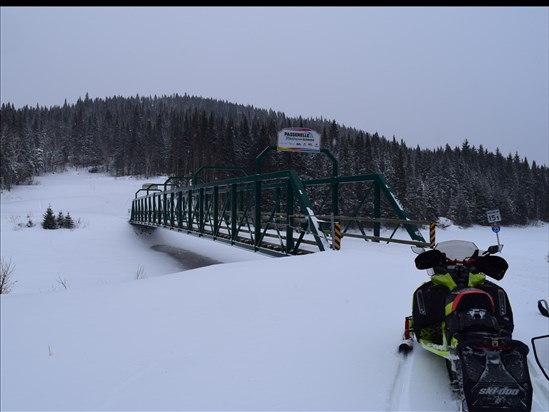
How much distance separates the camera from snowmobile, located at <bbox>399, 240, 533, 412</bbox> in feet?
6.83

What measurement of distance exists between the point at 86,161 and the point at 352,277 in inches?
4220

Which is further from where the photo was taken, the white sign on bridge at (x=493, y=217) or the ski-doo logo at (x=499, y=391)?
the white sign on bridge at (x=493, y=217)

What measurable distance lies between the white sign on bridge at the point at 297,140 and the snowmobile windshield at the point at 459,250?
1427 cm

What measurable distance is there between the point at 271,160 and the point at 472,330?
48249mm

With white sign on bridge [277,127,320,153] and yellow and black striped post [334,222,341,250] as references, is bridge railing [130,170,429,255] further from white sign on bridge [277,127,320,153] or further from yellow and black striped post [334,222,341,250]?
white sign on bridge [277,127,320,153]

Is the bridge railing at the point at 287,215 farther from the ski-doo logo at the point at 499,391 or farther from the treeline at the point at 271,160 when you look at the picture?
the treeline at the point at 271,160

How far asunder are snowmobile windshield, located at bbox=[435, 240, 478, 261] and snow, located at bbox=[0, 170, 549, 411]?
0.92 m

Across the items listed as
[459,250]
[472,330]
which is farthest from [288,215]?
[472,330]

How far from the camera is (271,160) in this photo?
50.1m

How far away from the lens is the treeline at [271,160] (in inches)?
2193

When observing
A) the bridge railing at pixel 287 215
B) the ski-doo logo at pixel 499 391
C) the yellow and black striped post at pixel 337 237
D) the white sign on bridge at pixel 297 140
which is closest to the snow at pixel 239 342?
the ski-doo logo at pixel 499 391

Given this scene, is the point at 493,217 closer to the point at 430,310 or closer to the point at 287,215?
the point at 287,215

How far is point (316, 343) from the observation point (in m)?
3.72
